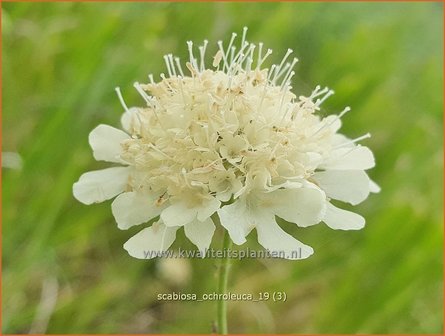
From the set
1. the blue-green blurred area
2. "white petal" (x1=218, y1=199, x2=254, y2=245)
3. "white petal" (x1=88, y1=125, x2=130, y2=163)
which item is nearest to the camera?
"white petal" (x1=218, y1=199, x2=254, y2=245)

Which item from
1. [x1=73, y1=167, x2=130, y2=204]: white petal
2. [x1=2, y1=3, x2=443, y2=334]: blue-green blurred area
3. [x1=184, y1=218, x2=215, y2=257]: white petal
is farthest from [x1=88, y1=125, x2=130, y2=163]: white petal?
[x1=2, y1=3, x2=443, y2=334]: blue-green blurred area

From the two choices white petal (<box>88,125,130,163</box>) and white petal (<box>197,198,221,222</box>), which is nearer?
white petal (<box>197,198,221,222</box>)

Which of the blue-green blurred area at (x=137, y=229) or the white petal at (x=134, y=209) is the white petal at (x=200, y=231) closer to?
the white petal at (x=134, y=209)

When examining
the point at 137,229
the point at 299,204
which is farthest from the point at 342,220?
the point at 137,229

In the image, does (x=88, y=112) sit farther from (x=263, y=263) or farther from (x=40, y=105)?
(x=263, y=263)

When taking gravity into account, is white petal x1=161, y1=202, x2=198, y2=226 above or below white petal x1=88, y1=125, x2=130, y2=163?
below

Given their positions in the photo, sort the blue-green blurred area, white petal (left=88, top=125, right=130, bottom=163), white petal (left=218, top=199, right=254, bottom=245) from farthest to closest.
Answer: the blue-green blurred area → white petal (left=88, top=125, right=130, bottom=163) → white petal (left=218, top=199, right=254, bottom=245)

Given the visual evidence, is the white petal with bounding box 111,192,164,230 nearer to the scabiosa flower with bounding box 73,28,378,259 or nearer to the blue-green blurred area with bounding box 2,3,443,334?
the scabiosa flower with bounding box 73,28,378,259

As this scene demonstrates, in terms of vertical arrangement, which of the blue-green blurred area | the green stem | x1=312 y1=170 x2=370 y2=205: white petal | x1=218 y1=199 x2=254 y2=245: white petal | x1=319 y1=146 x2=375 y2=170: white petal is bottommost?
the green stem

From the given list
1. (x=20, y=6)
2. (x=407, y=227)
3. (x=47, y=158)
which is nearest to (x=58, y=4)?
(x=20, y=6)
